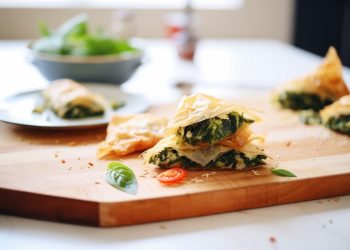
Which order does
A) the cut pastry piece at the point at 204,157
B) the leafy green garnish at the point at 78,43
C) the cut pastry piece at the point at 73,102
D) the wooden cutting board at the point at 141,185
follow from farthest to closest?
the leafy green garnish at the point at 78,43 → the cut pastry piece at the point at 73,102 → the cut pastry piece at the point at 204,157 → the wooden cutting board at the point at 141,185

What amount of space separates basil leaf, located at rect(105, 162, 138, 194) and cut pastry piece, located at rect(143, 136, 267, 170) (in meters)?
0.10

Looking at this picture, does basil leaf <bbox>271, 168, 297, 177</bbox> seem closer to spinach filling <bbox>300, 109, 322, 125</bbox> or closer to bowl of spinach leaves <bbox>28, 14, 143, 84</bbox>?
spinach filling <bbox>300, 109, 322, 125</bbox>

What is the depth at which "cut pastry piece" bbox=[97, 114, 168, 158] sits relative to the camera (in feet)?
5.59

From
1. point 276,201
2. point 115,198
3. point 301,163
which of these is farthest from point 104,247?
point 301,163

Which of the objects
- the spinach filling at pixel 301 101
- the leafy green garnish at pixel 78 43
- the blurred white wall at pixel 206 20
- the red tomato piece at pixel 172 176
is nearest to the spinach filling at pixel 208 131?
the red tomato piece at pixel 172 176

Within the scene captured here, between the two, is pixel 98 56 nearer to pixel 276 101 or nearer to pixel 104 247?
pixel 276 101

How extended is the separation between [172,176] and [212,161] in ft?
0.56

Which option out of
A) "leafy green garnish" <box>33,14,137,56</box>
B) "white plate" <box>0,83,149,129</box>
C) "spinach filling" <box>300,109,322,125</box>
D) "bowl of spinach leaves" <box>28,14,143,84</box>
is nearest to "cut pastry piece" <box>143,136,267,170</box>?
"white plate" <box>0,83,149,129</box>

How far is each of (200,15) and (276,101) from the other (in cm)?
324

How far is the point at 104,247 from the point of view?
48.1 inches

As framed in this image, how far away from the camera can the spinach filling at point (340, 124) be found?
6.40 ft

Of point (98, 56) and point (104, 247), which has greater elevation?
point (98, 56)

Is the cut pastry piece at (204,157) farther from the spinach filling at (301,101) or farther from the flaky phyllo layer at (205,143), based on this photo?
the spinach filling at (301,101)

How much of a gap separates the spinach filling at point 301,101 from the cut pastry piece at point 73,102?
925 mm
